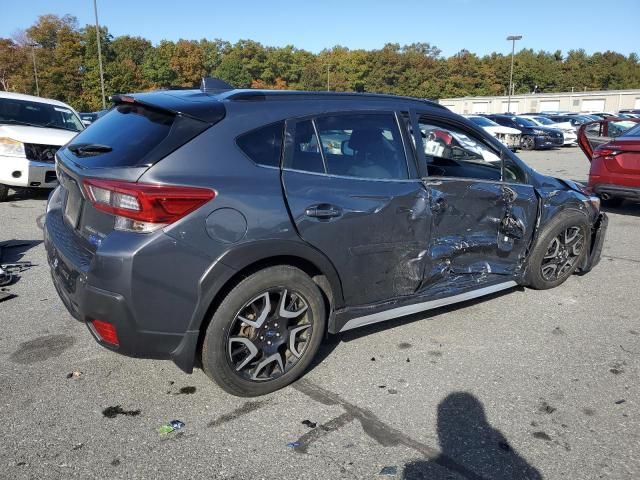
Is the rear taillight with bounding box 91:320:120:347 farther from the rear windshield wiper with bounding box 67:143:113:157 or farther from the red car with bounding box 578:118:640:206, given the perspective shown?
the red car with bounding box 578:118:640:206

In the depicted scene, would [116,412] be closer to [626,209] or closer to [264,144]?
[264,144]

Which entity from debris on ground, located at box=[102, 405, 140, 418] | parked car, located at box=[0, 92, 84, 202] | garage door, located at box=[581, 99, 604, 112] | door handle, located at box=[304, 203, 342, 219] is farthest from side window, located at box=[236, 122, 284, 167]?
garage door, located at box=[581, 99, 604, 112]

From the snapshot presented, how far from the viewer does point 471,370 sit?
11.5 ft

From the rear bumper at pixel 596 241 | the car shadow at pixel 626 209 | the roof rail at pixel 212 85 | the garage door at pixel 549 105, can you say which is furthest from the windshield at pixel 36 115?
the garage door at pixel 549 105

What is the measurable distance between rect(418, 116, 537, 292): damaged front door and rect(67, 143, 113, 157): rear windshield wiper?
209 centimetres

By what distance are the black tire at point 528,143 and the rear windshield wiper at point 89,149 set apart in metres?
23.2

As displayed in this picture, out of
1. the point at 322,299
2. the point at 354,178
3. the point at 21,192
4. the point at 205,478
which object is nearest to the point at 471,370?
the point at 322,299

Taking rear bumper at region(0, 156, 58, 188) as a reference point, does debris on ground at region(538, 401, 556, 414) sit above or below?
below

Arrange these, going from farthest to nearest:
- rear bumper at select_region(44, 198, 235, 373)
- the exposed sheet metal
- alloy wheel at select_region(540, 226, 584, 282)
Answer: alloy wheel at select_region(540, 226, 584, 282) → the exposed sheet metal → rear bumper at select_region(44, 198, 235, 373)

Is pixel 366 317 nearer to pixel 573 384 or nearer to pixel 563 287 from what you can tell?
pixel 573 384

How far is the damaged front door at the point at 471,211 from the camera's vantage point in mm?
3822

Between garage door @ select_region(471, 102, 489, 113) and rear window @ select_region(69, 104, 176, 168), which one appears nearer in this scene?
rear window @ select_region(69, 104, 176, 168)

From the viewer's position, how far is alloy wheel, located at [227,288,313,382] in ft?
9.88

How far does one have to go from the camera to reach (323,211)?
313cm
